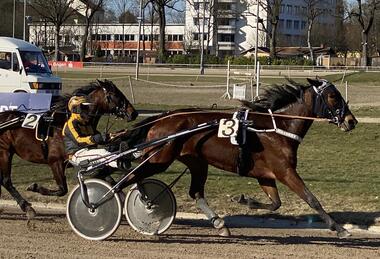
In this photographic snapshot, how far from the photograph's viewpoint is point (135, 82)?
44.8 m

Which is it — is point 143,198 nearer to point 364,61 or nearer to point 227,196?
point 227,196

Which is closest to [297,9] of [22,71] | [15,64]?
[15,64]

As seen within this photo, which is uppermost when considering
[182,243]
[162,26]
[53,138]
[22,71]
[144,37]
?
[144,37]

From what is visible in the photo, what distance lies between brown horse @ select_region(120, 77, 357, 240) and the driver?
1.42 ft

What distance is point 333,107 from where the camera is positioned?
295 inches

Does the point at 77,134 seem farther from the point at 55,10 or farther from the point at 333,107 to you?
the point at 55,10

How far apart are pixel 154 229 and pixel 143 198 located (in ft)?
1.27

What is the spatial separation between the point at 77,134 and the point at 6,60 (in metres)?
16.7

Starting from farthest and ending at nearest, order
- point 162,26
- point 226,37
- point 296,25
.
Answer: point 296,25 < point 226,37 < point 162,26

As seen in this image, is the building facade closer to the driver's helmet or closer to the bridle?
the driver's helmet

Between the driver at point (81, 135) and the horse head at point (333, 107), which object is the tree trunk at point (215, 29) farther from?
the horse head at point (333, 107)

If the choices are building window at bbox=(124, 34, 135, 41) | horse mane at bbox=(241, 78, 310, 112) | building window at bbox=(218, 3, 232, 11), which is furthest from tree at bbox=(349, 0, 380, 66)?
horse mane at bbox=(241, 78, 310, 112)

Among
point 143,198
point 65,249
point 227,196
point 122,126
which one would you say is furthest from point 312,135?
point 65,249

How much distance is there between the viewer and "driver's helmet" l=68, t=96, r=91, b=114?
794 cm
